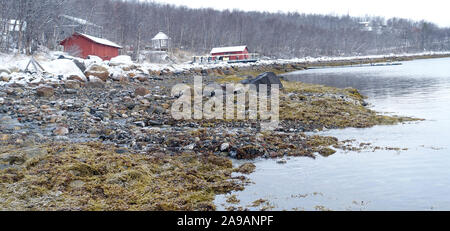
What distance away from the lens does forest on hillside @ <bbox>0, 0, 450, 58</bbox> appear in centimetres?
3834

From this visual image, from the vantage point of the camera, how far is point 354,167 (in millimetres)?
8930

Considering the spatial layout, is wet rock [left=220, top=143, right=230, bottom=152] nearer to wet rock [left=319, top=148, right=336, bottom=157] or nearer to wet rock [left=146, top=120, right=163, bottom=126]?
wet rock [left=319, top=148, right=336, bottom=157]

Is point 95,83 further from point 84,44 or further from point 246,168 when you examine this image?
point 84,44

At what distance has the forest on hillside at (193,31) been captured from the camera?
126ft

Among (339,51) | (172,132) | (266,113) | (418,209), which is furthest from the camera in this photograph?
(339,51)

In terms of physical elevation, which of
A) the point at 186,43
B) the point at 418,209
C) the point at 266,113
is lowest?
the point at 418,209

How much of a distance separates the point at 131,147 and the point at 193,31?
281ft

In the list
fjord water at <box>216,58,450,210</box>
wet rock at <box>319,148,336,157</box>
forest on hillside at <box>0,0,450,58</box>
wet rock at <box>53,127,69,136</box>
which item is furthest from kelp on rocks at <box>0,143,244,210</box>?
forest on hillside at <box>0,0,450,58</box>

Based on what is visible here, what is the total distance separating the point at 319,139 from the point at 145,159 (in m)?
5.98

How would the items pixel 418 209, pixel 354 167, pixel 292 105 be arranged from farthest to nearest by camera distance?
pixel 292 105 < pixel 354 167 < pixel 418 209

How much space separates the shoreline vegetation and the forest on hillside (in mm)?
24062

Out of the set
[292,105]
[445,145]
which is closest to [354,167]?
[445,145]

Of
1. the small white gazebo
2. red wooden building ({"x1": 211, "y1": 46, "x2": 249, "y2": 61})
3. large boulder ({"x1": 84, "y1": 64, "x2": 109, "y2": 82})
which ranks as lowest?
large boulder ({"x1": 84, "y1": 64, "x2": 109, "y2": 82})

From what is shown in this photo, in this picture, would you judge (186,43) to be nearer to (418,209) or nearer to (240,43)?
(240,43)
